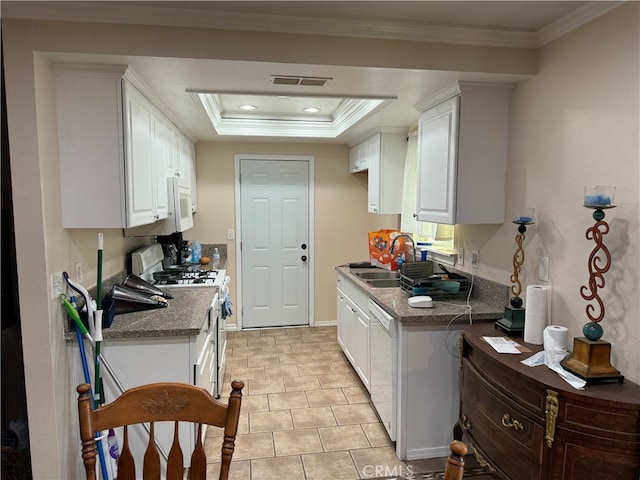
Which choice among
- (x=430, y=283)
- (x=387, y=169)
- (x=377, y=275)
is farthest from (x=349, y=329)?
(x=387, y=169)

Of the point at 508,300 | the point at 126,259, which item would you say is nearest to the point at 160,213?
the point at 126,259

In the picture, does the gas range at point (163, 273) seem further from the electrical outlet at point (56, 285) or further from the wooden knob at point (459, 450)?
the wooden knob at point (459, 450)

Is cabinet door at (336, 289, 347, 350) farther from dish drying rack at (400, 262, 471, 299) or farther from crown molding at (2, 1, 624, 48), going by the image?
crown molding at (2, 1, 624, 48)

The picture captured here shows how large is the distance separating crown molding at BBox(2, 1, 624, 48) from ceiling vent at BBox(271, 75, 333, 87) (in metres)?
0.27

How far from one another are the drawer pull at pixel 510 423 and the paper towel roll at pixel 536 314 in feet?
1.48

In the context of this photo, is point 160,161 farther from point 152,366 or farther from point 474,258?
point 474,258

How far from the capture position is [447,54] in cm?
216

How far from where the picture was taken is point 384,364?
8.69 feet

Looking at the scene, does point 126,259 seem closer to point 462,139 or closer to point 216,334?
point 216,334

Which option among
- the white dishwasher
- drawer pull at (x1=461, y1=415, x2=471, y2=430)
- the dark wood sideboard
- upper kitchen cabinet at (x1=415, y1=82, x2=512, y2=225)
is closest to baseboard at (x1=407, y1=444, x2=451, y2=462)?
the white dishwasher

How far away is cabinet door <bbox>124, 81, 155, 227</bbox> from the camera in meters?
2.12

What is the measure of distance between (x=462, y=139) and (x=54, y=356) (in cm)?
244

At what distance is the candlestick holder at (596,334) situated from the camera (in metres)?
1.62

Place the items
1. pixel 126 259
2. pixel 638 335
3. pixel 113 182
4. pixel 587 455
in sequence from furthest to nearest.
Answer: pixel 126 259 → pixel 113 182 → pixel 638 335 → pixel 587 455
